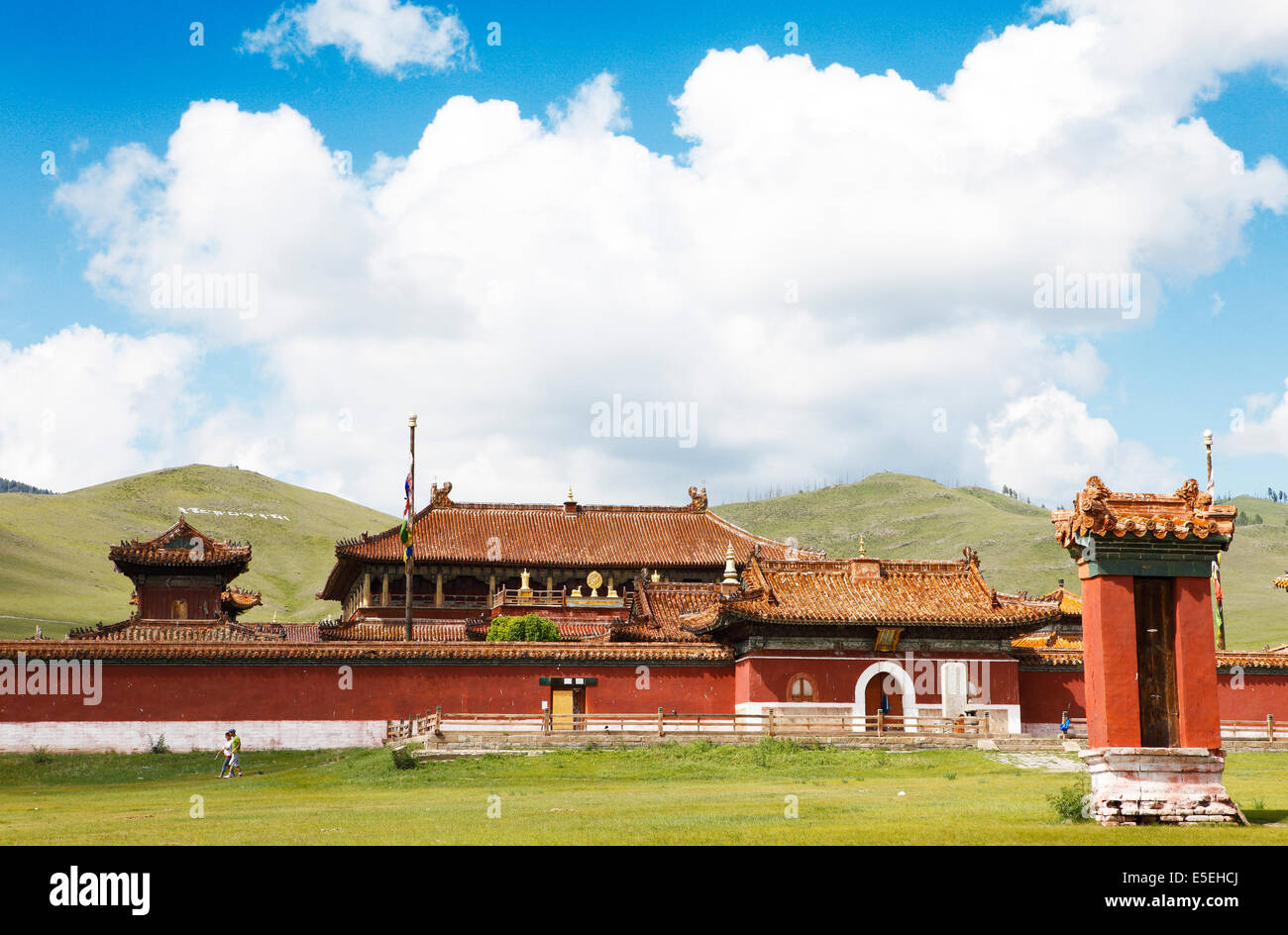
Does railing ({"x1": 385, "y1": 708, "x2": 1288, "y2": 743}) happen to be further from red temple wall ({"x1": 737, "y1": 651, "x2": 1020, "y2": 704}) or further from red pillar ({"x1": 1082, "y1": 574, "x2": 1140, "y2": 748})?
red pillar ({"x1": 1082, "y1": 574, "x2": 1140, "y2": 748})

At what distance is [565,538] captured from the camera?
62.9 meters

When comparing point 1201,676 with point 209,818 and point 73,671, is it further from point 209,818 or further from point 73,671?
point 73,671

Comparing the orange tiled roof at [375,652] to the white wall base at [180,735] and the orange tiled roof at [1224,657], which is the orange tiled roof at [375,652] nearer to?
the white wall base at [180,735]

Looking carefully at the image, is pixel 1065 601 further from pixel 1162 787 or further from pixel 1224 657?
pixel 1162 787

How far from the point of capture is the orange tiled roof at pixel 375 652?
3750cm

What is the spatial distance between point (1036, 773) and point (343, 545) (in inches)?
1471

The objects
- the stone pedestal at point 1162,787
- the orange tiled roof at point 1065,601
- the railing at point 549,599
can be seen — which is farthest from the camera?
the railing at point 549,599

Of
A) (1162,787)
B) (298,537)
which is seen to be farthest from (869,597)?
(298,537)

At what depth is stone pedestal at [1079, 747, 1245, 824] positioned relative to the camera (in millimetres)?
16375

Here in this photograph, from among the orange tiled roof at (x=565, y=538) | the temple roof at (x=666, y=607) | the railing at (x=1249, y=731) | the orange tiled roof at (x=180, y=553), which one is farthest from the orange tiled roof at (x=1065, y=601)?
the orange tiled roof at (x=180, y=553)

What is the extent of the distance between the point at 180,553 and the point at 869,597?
91.2 feet

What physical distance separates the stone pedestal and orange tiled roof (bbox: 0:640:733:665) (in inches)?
909

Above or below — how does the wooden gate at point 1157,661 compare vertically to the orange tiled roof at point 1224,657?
above

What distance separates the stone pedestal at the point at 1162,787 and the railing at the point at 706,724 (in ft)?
58.3
